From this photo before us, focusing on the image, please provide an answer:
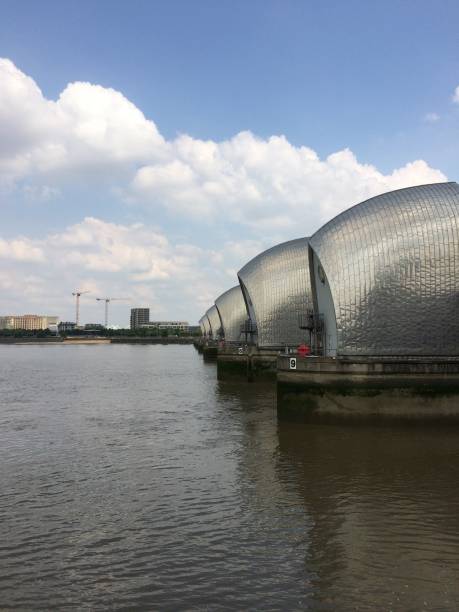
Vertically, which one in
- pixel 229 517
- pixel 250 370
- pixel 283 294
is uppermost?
pixel 283 294

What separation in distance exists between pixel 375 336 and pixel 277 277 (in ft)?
61.4

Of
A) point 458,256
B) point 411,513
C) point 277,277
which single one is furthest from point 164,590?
point 277,277

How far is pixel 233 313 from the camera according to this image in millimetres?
62562

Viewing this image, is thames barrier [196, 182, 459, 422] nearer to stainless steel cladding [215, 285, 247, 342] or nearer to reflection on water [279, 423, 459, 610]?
reflection on water [279, 423, 459, 610]

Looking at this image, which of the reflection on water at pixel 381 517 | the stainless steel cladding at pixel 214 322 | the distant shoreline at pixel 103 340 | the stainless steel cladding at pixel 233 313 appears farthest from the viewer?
the distant shoreline at pixel 103 340

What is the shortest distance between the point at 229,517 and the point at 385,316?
1408cm

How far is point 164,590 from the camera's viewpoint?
25.2ft

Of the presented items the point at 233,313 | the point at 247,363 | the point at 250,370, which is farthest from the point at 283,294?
the point at 233,313

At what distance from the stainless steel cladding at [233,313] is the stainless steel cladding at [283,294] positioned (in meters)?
18.0

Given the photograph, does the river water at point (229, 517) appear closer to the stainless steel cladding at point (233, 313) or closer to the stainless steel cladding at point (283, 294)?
the stainless steel cladding at point (283, 294)

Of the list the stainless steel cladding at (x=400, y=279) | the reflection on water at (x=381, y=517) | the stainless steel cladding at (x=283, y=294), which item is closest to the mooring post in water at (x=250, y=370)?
the stainless steel cladding at (x=283, y=294)

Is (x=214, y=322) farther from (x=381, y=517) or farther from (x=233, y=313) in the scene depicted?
(x=381, y=517)

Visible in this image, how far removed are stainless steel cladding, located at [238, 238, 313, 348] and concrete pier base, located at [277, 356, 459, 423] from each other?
1784 cm

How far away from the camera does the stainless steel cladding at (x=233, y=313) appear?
200ft
